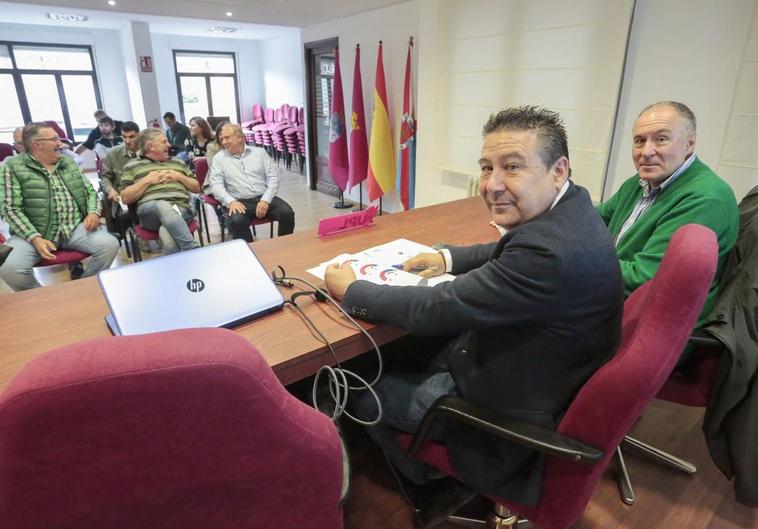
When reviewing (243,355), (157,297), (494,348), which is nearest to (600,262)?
(494,348)

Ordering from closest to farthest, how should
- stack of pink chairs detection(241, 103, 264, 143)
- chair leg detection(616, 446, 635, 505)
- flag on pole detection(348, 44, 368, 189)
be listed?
chair leg detection(616, 446, 635, 505) → flag on pole detection(348, 44, 368, 189) → stack of pink chairs detection(241, 103, 264, 143)

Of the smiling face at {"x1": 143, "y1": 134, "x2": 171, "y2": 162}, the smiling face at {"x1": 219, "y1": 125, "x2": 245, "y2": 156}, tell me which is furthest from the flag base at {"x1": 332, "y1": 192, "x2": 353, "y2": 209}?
the smiling face at {"x1": 143, "y1": 134, "x2": 171, "y2": 162}

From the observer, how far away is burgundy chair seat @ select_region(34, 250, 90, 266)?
8.26 feet

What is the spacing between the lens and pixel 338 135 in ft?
17.3

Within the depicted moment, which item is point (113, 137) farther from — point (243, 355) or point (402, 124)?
point (243, 355)

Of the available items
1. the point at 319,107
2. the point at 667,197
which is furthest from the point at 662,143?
the point at 319,107

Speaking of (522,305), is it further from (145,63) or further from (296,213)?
(145,63)

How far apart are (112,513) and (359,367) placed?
0.97 metres

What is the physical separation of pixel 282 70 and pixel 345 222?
878 centimetres

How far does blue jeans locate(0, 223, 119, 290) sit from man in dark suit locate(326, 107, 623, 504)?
7.50ft

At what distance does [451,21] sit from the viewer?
3.55 meters

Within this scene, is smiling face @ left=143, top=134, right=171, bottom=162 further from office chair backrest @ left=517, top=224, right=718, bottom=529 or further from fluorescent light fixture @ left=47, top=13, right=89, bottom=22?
fluorescent light fixture @ left=47, top=13, right=89, bottom=22

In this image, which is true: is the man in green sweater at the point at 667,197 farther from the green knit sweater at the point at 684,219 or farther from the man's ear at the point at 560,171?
the man's ear at the point at 560,171

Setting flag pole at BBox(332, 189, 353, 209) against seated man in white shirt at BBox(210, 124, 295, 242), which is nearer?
seated man in white shirt at BBox(210, 124, 295, 242)
